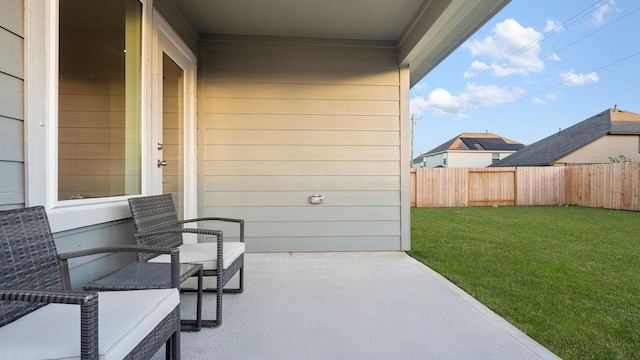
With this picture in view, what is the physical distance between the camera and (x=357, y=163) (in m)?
4.25

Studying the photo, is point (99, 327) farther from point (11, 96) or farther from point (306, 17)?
point (306, 17)

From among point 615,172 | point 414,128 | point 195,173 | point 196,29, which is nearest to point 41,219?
point 195,173

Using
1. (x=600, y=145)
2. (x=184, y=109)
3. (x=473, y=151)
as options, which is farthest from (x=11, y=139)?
(x=473, y=151)

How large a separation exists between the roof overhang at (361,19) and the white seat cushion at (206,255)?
2.36m

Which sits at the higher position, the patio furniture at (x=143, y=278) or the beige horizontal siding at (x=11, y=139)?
the beige horizontal siding at (x=11, y=139)

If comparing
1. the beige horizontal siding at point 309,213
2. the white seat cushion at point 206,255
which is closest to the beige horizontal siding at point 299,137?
the beige horizontal siding at point 309,213

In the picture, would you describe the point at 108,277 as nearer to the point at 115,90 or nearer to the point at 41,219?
the point at 41,219

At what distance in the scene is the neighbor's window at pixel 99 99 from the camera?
189 cm

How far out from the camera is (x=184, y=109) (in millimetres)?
3734

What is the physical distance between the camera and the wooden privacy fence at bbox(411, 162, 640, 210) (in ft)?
38.0

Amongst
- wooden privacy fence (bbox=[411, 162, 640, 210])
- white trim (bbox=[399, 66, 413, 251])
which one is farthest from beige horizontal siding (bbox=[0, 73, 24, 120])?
wooden privacy fence (bbox=[411, 162, 640, 210])

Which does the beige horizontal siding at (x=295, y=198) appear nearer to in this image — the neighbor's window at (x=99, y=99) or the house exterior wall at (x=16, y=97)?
the neighbor's window at (x=99, y=99)

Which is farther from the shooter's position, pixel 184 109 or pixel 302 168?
pixel 302 168

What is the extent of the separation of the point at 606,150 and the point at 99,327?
68.5 ft
